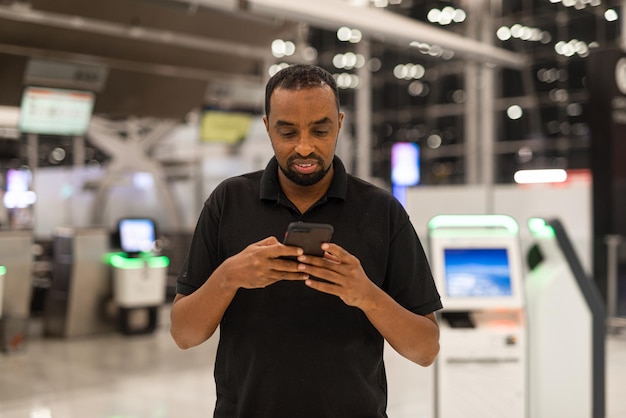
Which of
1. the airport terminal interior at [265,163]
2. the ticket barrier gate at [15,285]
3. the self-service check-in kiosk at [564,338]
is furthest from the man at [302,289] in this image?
the ticket barrier gate at [15,285]

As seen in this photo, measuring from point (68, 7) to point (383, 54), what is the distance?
11606 millimetres

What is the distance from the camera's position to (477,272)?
400 cm

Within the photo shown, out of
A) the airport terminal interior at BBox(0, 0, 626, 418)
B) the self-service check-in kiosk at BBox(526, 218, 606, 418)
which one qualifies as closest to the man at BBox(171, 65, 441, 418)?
the airport terminal interior at BBox(0, 0, 626, 418)

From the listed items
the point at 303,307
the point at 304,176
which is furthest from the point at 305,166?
the point at 303,307

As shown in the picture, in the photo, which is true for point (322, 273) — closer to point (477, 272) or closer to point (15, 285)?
point (477, 272)

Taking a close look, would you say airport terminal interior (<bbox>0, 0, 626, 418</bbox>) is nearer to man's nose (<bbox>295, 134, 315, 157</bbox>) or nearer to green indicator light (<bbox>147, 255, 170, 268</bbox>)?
green indicator light (<bbox>147, 255, 170, 268</bbox>)

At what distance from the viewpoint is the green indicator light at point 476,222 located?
408 centimetres

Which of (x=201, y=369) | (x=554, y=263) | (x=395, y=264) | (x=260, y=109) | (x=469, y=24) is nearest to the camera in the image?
(x=395, y=264)

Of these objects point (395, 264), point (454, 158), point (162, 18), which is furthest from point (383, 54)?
point (395, 264)

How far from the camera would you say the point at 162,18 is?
9.11 meters

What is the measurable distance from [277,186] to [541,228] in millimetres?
3314

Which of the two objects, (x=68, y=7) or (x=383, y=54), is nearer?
(x=68, y=7)

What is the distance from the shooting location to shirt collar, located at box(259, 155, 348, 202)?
1.57 metres

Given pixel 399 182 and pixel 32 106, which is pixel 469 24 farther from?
pixel 32 106
